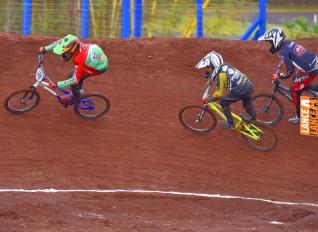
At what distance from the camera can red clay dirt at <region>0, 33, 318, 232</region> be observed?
39.0 feet

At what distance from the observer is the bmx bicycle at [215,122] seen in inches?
559

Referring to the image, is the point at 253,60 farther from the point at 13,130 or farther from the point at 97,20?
the point at 13,130

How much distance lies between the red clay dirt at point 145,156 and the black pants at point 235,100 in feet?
2.94

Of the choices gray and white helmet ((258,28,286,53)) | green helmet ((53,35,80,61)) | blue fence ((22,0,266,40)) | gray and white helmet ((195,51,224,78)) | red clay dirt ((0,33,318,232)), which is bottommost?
red clay dirt ((0,33,318,232))

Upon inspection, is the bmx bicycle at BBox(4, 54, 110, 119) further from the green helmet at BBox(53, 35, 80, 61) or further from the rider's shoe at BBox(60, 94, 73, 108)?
the green helmet at BBox(53, 35, 80, 61)

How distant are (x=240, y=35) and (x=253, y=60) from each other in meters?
2.65

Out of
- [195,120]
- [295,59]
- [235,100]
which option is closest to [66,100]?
[195,120]

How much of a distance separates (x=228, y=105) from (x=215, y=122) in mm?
726

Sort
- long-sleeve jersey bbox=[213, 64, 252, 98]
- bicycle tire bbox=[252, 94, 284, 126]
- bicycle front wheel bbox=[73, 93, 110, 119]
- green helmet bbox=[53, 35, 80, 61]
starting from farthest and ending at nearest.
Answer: bicycle tire bbox=[252, 94, 284, 126] → bicycle front wheel bbox=[73, 93, 110, 119] → long-sleeve jersey bbox=[213, 64, 252, 98] → green helmet bbox=[53, 35, 80, 61]

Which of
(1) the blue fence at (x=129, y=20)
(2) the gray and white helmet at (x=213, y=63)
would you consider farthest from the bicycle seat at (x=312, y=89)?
(1) the blue fence at (x=129, y=20)

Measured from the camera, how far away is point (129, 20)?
1883 cm

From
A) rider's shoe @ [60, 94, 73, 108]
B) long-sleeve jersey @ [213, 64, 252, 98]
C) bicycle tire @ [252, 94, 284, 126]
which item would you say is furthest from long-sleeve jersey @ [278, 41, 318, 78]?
rider's shoe @ [60, 94, 73, 108]

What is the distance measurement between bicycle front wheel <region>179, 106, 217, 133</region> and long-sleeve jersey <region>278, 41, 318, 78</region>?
1829 mm

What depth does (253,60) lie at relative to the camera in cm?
1748
